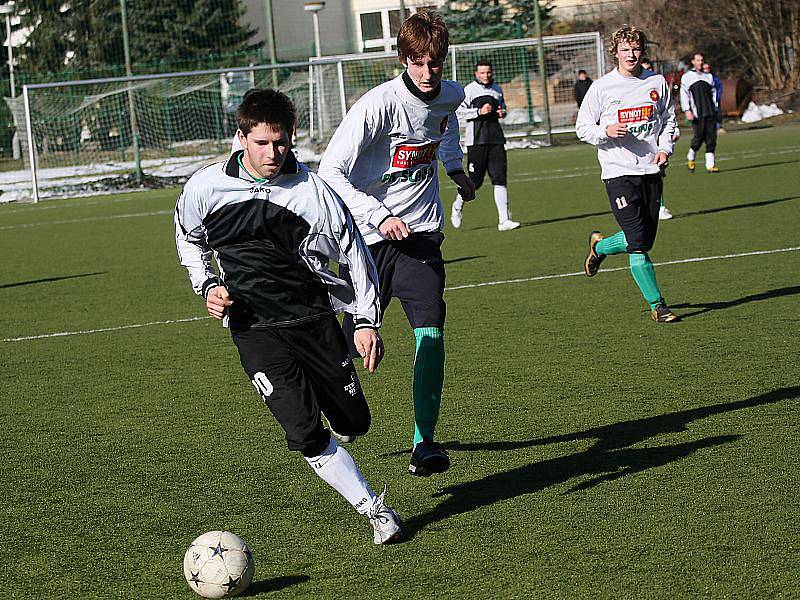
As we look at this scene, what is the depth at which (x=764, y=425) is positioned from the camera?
5594 mm

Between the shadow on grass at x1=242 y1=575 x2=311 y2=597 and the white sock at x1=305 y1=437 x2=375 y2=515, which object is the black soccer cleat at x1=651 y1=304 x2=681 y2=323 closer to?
the white sock at x1=305 y1=437 x2=375 y2=515

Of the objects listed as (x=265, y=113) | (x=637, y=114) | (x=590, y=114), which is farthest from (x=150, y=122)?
(x=265, y=113)

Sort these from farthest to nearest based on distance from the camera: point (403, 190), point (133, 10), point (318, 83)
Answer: point (133, 10) < point (318, 83) < point (403, 190)

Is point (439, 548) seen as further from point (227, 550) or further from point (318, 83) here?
point (318, 83)

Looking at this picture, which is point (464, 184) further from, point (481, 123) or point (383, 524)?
point (481, 123)

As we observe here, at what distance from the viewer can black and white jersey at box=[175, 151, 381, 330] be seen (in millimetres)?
4227

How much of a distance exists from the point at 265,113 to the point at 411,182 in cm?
145

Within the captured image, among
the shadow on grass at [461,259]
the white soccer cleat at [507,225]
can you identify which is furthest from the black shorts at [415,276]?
the white soccer cleat at [507,225]

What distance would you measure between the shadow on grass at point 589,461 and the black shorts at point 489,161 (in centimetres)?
935

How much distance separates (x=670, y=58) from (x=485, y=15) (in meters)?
6.53

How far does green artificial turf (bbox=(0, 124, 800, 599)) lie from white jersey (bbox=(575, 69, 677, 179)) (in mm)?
1147

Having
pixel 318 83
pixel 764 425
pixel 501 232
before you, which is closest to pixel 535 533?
pixel 764 425

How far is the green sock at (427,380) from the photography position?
5059mm

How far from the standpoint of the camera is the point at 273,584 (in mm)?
4031
